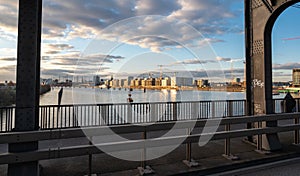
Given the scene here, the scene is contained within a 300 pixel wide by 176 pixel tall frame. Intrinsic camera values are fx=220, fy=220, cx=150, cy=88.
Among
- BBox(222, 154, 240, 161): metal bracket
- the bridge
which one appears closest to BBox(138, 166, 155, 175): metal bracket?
the bridge

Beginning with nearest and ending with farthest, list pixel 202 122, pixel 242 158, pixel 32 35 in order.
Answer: pixel 32 35 < pixel 202 122 < pixel 242 158

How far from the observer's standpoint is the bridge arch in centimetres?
657

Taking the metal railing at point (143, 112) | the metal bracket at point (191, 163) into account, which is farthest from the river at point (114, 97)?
the metal bracket at point (191, 163)

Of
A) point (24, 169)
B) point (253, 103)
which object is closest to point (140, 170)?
point (24, 169)

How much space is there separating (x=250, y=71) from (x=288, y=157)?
2.97 meters

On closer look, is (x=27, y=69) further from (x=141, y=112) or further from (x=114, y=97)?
(x=114, y=97)

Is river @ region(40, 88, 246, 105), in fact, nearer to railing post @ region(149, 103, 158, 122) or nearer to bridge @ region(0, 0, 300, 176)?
railing post @ region(149, 103, 158, 122)

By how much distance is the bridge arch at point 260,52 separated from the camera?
6574 mm

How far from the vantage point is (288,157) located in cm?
571

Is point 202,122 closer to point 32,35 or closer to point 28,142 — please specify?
point 28,142

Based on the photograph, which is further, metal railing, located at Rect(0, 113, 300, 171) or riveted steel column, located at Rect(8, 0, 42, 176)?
riveted steel column, located at Rect(8, 0, 42, 176)

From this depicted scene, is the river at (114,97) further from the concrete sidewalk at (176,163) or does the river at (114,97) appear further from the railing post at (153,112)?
the concrete sidewalk at (176,163)

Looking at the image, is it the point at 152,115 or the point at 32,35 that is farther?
the point at 152,115

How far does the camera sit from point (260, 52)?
7008 mm
